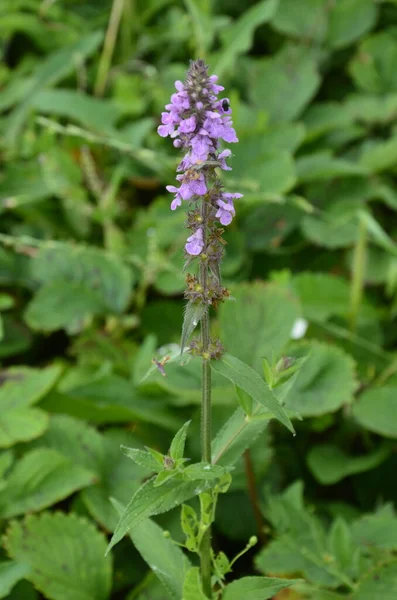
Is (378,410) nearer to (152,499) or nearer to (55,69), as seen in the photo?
(152,499)

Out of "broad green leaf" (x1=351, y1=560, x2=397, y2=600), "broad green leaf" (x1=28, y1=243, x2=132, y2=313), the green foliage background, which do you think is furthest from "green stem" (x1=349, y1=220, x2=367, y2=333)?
"broad green leaf" (x1=351, y1=560, x2=397, y2=600)

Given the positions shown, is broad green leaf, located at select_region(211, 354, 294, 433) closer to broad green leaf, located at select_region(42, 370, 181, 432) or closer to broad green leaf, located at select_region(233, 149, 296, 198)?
broad green leaf, located at select_region(42, 370, 181, 432)

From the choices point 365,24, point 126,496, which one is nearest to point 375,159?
point 365,24

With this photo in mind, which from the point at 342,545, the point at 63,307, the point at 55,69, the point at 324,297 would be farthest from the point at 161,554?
the point at 55,69

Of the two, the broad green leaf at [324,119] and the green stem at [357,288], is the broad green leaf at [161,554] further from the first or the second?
the broad green leaf at [324,119]

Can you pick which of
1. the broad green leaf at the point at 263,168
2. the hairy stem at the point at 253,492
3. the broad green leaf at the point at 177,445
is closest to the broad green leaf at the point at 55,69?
the broad green leaf at the point at 263,168
